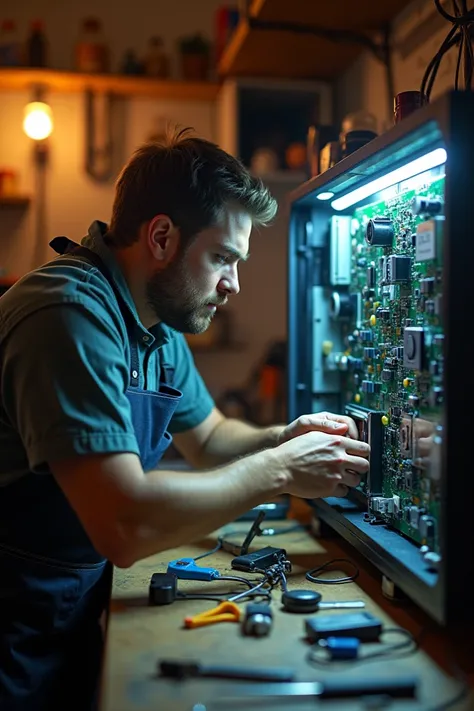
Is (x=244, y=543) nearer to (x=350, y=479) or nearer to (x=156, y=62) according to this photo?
(x=350, y=479)

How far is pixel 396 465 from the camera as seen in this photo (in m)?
1.27

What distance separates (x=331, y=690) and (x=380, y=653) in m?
0.15

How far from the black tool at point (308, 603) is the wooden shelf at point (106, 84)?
2.33 meters

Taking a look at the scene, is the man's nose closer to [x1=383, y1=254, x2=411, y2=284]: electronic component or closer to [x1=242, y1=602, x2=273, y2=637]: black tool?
[x1=383, y1=254, x2=411, y2=284]: electronic component

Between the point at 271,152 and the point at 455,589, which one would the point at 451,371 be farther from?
the point at 271,152

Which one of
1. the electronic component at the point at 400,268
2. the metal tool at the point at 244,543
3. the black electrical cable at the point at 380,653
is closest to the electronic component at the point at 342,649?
the black electrical cable at the point at 380,653

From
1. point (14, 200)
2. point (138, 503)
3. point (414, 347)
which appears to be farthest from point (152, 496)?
point (14, 200)

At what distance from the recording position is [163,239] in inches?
53.1

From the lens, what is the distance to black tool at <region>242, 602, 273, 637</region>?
102cm

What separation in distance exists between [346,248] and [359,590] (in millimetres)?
725

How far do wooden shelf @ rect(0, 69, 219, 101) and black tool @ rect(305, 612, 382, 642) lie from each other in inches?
94.8

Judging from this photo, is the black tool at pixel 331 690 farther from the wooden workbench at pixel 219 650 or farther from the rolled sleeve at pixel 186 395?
the rolled sleeve at pixel 186 395

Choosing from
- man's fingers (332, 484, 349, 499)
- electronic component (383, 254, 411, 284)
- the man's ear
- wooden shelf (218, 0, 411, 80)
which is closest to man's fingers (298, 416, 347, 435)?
man's fingers (332, 484, 349, 499)

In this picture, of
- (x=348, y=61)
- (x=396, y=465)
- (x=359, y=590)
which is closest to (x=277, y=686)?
(x=359, y=590)
